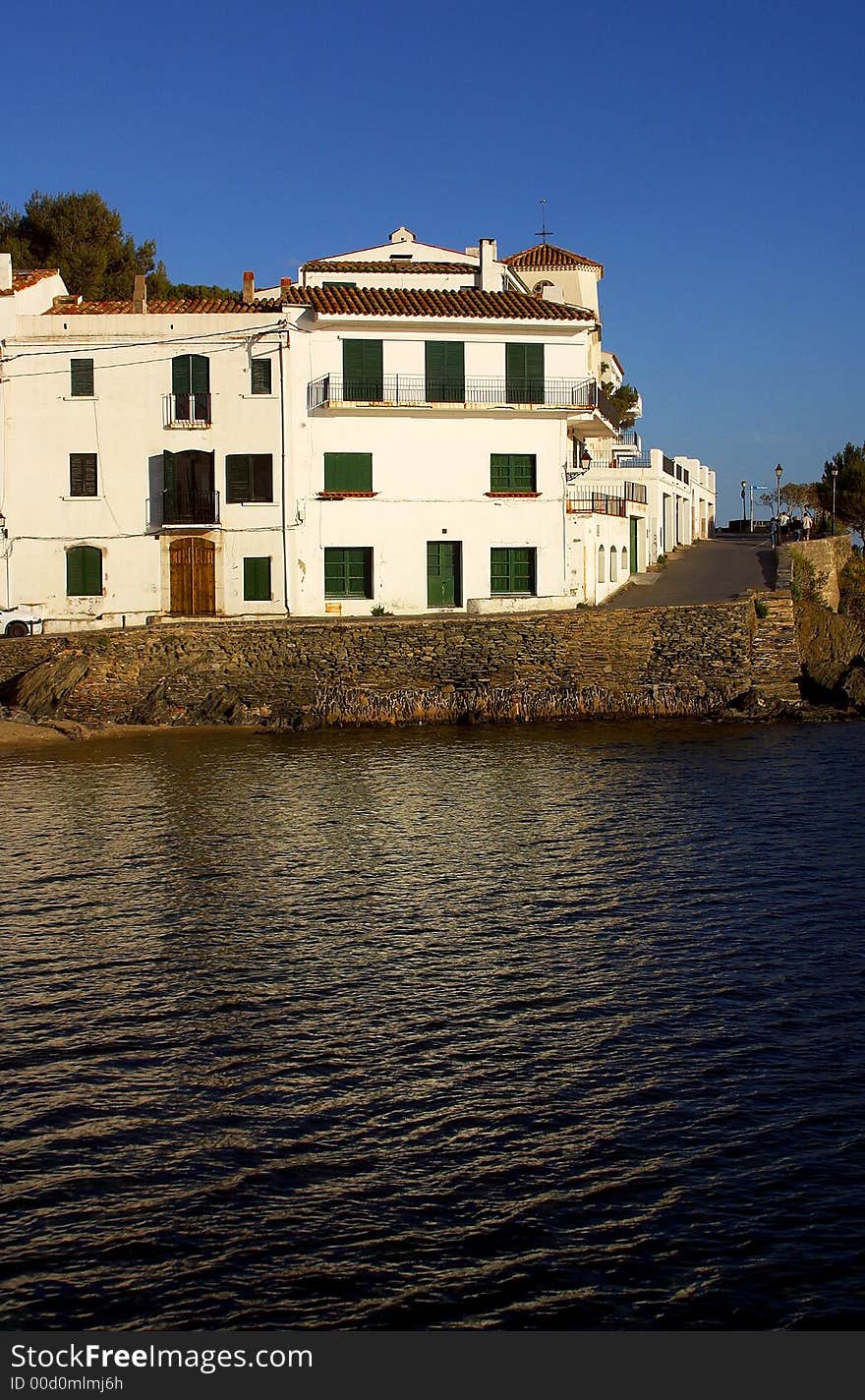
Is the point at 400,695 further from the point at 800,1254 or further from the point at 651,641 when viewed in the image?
the point at 800,1254

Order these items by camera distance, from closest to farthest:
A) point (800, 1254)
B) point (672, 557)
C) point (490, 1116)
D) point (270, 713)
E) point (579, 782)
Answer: point (800, 1254) → point (490, 1116) → point (579, 782) → point (270, 713) → point (672, 557)

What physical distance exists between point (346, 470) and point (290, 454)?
1856mm

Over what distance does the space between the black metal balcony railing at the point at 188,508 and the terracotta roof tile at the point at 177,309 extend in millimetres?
5739

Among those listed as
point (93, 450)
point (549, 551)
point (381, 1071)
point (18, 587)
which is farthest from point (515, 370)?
point (381, 1071)

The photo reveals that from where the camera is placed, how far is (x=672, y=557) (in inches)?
2520

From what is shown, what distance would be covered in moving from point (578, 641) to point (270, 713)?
9.59 meters

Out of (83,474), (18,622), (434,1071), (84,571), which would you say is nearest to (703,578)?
(84,571)

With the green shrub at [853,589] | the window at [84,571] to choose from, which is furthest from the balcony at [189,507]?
the green shrub at [853,589]

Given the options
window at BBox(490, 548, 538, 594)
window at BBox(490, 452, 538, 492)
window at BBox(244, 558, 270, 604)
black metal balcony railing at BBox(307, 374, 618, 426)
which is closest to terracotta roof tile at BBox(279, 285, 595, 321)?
black metal balcony railing at BBox(307, 374, 618, 426)

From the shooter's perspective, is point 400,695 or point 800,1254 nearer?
point 800,1254

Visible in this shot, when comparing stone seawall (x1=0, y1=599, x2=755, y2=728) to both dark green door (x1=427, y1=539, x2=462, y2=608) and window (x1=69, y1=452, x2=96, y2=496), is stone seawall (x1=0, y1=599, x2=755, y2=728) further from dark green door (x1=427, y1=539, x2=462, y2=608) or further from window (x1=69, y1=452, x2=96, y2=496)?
window (x1=69, y1=452, x2=96, y2=496)

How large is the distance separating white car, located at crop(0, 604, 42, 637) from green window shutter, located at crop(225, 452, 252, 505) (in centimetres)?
714
